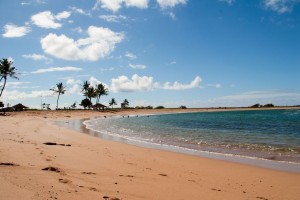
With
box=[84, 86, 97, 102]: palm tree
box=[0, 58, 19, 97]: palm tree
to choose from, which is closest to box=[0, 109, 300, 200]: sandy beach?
box=[0, 58, 19, 97]: palm tree

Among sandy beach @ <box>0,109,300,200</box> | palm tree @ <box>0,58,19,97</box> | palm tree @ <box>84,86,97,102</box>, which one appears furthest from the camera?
palm tree @ <box>84,86,97,102</box>

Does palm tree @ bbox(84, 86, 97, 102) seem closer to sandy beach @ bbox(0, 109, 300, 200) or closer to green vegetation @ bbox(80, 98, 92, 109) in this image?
green vegetation @ bbox(80, 98, 92, 109)

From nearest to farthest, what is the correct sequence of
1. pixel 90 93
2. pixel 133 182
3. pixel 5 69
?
pixel 133 182, pixel 5 69, pixel 90 93

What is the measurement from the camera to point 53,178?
249 inches

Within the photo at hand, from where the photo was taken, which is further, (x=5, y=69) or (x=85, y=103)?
(x=85, y=103)

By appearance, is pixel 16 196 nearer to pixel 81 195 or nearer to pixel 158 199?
pixel 81 195

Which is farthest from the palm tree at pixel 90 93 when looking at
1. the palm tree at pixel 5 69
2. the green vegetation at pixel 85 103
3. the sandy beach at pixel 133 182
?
the sandy beach at pixel 133 182

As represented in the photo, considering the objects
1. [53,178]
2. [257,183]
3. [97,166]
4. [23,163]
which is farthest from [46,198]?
[257,183]

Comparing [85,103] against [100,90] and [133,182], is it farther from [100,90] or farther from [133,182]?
[133,182]

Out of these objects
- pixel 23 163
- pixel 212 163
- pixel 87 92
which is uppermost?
pixel 87 92

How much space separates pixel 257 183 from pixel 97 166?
4743mm

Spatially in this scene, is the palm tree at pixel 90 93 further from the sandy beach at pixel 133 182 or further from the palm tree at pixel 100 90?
the sandy beach at pixel 133 182

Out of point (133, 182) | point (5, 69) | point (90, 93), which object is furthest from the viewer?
point (90, 93)

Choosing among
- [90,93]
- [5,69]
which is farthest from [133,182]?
[90,93]
